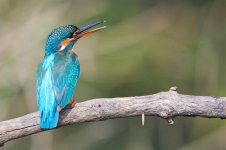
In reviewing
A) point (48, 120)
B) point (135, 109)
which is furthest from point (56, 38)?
point (135, 109)

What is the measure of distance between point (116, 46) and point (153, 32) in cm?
56

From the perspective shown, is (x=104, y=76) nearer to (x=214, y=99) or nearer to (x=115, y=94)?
(x=115, y=94)

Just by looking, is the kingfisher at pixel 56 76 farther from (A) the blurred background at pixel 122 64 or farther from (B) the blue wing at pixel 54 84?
(A) the blurred background at pixel 122 64

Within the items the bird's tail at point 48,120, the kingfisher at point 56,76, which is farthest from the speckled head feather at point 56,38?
the bird's tail at point 48,120

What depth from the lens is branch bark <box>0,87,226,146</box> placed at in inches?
184

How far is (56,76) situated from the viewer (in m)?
5.43

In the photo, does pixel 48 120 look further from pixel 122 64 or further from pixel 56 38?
pixel 122 64

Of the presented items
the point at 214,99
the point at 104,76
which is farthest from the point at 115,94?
the point at 214,99

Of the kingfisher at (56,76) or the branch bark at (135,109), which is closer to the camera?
the branch bark at (135,109)

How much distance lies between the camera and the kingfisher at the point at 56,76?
5027mm

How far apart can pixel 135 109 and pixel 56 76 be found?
911 millimetres

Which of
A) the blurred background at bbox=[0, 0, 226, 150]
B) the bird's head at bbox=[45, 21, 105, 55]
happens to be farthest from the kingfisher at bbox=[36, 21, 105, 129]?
the blurred background at bbox=[0, 0, 226, 150]

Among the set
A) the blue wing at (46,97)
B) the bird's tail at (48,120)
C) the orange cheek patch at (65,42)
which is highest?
the orange cheek patch at (65,42)

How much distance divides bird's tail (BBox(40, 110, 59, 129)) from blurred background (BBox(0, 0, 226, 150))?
1.93 metres
